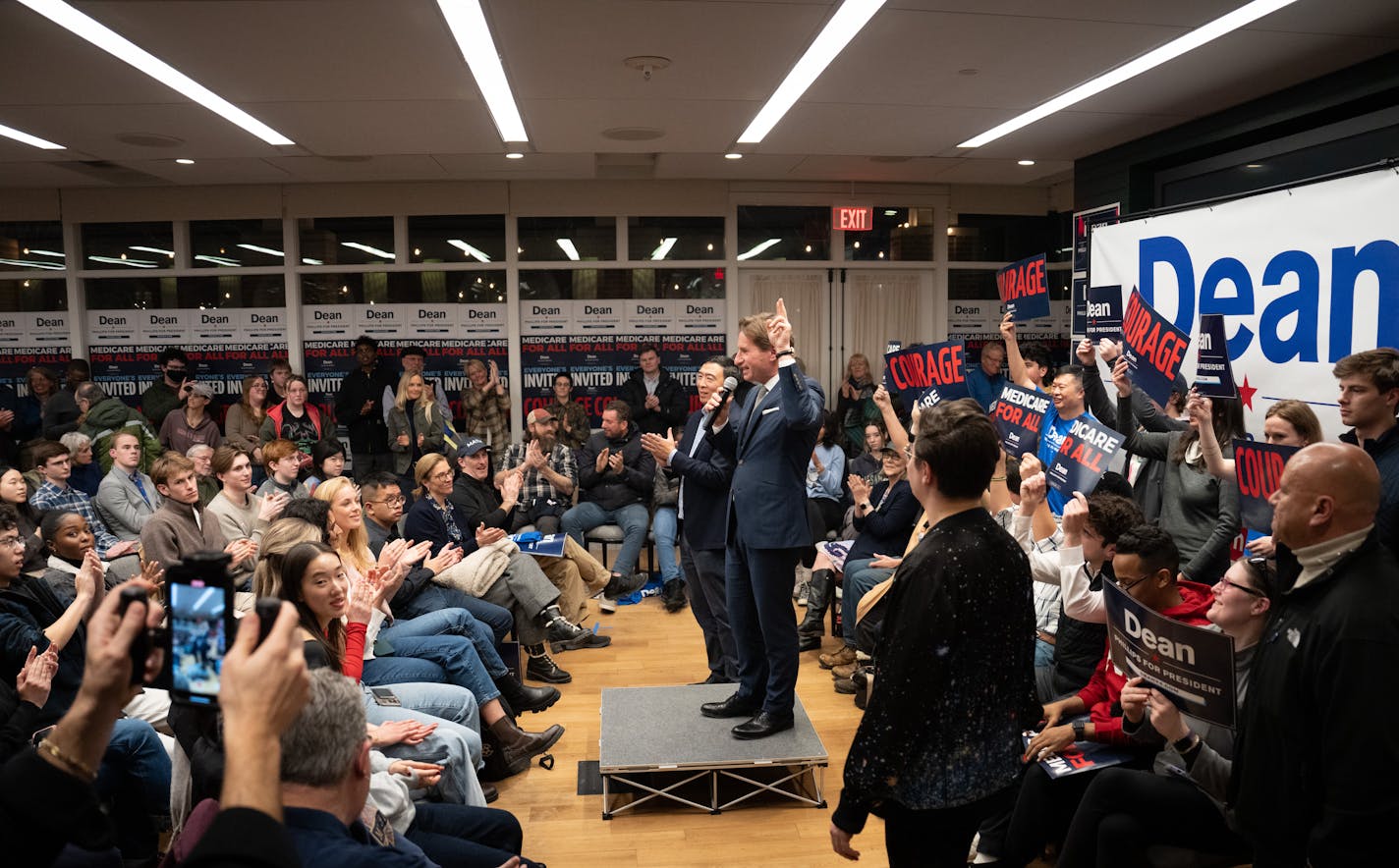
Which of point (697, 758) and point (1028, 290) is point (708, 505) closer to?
point (697, 758)

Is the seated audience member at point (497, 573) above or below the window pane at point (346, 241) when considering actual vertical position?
below

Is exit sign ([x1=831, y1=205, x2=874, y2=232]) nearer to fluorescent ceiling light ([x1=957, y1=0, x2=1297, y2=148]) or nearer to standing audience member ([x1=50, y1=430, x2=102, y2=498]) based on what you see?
fluorescent ceiling light ([x1=957, y1=0, x2=1297, y2=148])

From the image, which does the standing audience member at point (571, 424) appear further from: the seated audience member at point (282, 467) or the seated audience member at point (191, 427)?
the seated audience member at point (191, 427)

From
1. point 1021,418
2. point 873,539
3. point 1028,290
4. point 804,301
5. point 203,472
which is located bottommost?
point 873,539

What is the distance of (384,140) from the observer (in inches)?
265

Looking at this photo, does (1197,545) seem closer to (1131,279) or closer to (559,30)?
(1131,279)

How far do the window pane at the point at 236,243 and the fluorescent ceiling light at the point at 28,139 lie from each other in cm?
219

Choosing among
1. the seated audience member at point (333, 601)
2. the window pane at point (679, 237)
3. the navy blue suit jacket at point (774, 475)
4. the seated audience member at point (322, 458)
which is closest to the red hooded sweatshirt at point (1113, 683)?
the navy blue suit jacket at point (774, 475)

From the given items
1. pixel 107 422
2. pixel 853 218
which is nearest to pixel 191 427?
pixel 107 422

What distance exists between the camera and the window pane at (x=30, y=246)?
9117mm

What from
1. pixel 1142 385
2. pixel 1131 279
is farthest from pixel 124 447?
pixel 1131 279

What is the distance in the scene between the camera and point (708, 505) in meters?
4.18

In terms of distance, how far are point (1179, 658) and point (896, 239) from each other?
25.7 feet

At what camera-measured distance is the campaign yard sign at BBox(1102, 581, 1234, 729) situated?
207 cm
